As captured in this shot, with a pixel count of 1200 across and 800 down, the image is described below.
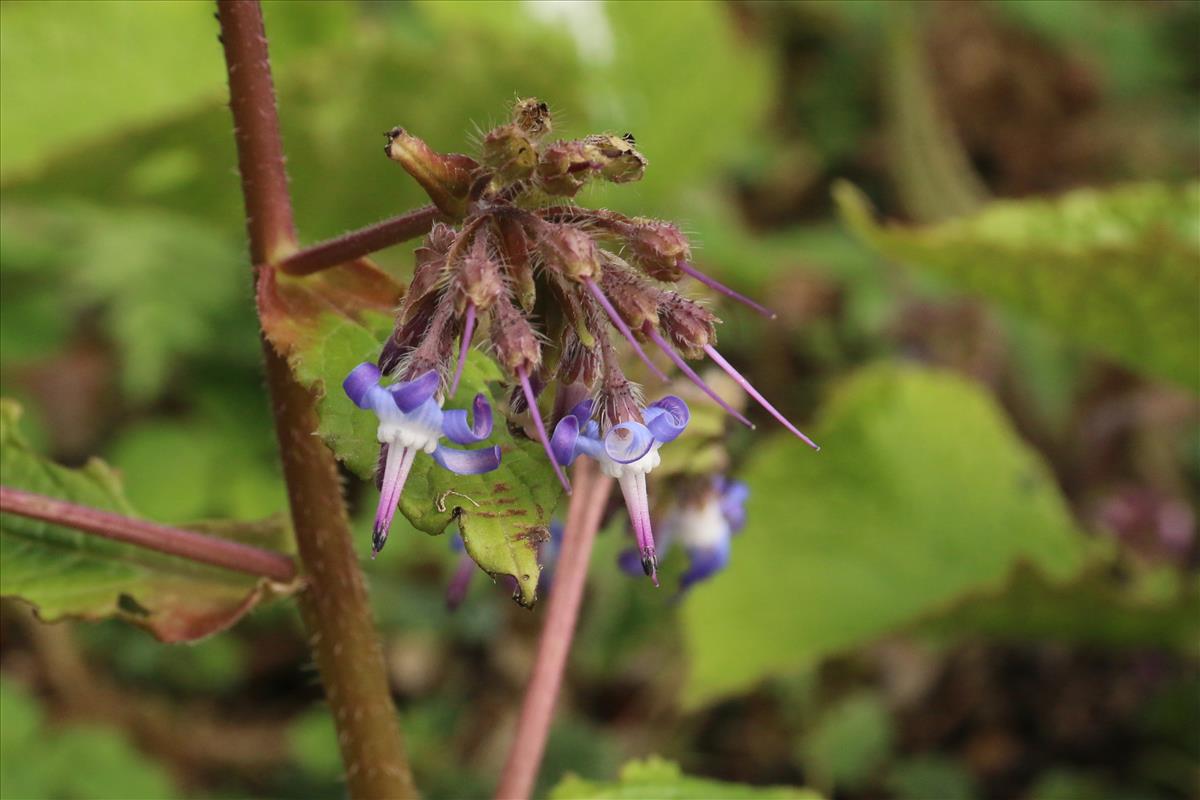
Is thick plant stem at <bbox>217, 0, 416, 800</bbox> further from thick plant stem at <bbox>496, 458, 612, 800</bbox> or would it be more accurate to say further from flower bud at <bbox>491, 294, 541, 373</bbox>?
flower bud at <bbox>491, 294, 541, 373</bbox>

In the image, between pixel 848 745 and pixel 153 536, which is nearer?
pixel 153 536

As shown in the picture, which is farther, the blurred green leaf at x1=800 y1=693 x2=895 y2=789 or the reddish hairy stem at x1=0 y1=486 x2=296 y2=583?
the blurred green leaf at x1=800 y1=693 x2=895 y2=789

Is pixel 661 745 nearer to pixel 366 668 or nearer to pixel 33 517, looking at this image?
pixel 366 668

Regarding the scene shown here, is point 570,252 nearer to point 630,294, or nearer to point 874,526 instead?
point 630,294

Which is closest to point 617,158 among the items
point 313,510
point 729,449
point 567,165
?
point 567,165

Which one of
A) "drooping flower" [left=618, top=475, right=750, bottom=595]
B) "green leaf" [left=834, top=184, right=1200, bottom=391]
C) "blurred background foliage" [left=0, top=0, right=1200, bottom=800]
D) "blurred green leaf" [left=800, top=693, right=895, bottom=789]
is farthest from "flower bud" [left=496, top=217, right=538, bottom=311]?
"blurred green leaf" [left=800, top=693, right=895, bottom=789]

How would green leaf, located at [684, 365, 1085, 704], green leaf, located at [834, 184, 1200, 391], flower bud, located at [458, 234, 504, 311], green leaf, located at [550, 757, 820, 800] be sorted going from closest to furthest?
flower bud, located at [458, 234, 504, 311] < green leaf, located at [550, 757, 820, 800] < green leaf, located at [834, 184, 1200, 391] < green leaf, located at [684, 365, 1085, 704]
